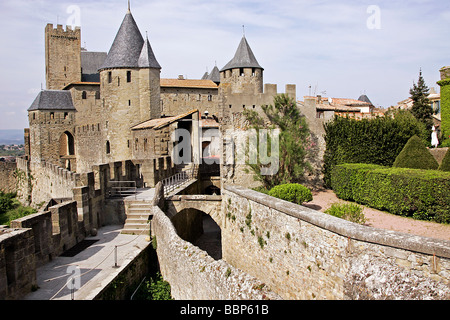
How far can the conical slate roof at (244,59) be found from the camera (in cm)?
3497

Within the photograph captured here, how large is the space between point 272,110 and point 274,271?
1011cm

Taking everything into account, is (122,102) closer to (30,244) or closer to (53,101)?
(53,101)

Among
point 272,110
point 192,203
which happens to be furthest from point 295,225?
point 272,110

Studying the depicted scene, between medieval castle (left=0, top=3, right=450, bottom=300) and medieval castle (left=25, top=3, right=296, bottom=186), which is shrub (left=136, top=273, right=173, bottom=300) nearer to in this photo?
medieval castle (left=0, top=3, right=450, bottom=300)

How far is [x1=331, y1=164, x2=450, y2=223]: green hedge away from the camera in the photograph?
1059 centimetres

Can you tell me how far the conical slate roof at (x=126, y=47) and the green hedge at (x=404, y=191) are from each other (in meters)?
Answer: 22.0

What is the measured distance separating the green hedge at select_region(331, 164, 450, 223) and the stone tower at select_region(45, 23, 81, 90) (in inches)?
1549

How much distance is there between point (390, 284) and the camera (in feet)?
19.7

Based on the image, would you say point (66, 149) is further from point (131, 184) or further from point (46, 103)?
point (131, 184)

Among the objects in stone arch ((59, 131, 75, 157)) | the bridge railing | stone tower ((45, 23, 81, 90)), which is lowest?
the bridge railing

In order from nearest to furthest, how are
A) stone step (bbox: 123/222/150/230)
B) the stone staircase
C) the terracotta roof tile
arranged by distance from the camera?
the stone staircase → stone step (bbox: 123/222/150/230) → the terracotta roof tile

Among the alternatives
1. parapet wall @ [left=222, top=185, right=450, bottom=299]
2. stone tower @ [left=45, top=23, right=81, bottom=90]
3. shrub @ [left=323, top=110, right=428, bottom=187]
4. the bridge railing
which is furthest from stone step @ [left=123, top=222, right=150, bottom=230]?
stone tower @ [left=45, top=23, right=81, bottom=90]

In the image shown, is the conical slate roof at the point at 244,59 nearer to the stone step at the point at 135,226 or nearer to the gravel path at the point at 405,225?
the stone step at the point at 135,226
